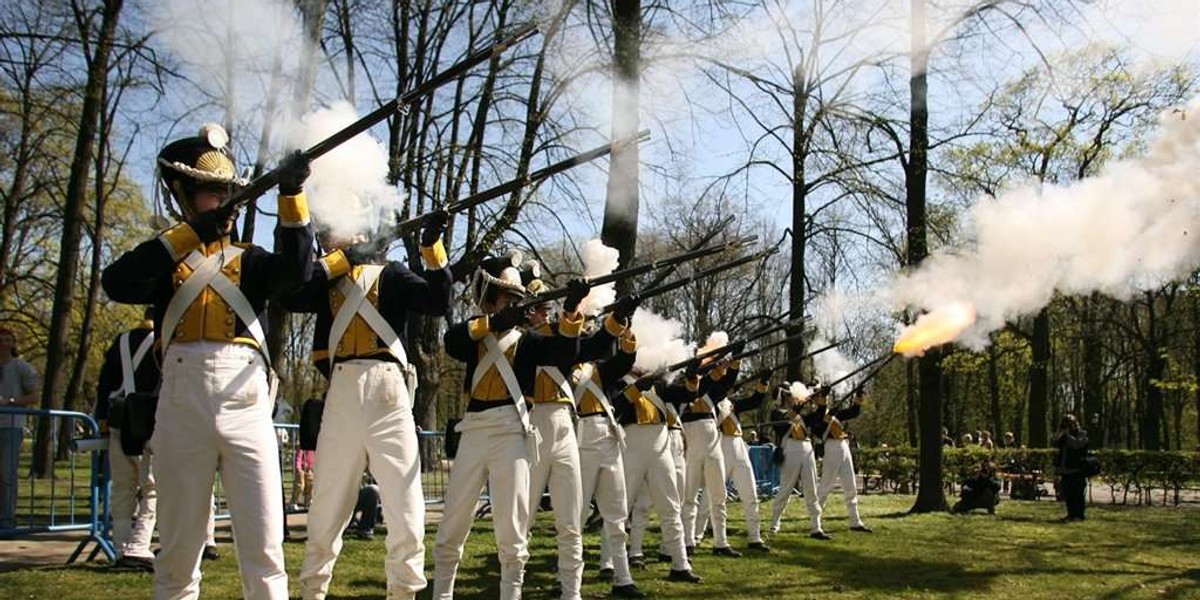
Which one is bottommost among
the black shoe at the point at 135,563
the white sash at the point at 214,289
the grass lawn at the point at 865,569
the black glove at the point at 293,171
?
the grass lawn at the point at 865,569

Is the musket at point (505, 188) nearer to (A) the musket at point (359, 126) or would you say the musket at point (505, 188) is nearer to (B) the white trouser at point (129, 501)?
(A) the musket at point (359, 126)

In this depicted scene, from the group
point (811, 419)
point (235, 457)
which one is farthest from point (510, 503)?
point (811, 419)

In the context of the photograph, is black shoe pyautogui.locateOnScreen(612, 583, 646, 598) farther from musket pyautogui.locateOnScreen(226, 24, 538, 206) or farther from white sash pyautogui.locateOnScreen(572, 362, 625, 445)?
musket pyautogui.locateOnScreen(226, 24, 538, 206)

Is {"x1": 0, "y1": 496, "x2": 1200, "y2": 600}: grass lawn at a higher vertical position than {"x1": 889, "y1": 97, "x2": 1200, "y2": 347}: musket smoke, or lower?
lower

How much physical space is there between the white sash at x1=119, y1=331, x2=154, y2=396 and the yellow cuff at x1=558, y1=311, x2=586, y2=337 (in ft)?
12.5

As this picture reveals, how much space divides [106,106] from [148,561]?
62.0ft

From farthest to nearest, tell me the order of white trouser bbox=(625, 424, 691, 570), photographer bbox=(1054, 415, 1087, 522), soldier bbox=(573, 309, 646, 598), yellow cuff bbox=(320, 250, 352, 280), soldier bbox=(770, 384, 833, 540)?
photographer bbox=(1054, 415, 1087, 522) < soldier bbox=(770, 384, 833, 540) < white trouser bbox=(625, 424, 691, 570) < soldier bbox=(573, 309, 646, 598) < yellow cuff bbox=(320, 250, 352, 280)

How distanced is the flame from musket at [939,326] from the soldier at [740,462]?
2174mm

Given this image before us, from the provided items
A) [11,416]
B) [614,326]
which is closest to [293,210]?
[614,326]

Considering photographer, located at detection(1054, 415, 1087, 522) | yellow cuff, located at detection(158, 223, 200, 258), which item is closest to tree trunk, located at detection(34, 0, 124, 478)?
yellow cuff, located at detection(158, 223, 200, 258)

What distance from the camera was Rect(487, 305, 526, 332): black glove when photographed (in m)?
7.55

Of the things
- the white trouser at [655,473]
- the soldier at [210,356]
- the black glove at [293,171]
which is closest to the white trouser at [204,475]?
the soldier at [210,356]

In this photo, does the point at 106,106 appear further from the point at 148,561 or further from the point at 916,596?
the point at 916,596

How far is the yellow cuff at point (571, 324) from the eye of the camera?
794 centimetres
